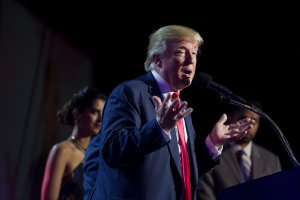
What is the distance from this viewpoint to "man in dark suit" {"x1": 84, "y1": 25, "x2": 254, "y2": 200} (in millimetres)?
1763

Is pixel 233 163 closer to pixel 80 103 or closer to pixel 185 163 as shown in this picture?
pixel 80 103

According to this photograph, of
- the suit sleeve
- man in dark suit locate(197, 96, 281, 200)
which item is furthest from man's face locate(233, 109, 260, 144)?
the suit sleeve

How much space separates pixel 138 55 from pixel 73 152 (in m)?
1.96

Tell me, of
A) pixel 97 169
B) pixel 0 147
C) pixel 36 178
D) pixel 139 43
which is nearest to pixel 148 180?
pixel 97 169

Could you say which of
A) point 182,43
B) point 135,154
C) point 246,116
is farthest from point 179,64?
point 246,116

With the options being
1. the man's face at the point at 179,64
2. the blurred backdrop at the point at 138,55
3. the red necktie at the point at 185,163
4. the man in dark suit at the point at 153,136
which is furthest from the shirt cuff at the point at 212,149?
the blurred backdrop at the point at 138,55

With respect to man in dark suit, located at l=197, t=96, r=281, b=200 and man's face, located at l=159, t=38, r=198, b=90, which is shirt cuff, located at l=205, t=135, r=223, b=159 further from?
man in dark suit, located at l=197, t=96, r=281, b=200

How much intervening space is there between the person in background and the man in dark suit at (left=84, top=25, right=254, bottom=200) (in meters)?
0.84

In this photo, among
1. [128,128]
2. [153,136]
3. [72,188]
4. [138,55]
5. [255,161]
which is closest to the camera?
[153,136]

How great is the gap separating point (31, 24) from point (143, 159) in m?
2.40

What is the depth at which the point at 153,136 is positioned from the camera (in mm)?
1740

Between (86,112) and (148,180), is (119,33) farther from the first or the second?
(148,180)

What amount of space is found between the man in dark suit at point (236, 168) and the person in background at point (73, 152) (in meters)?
0.84

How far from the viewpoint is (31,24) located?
3.95 meters
